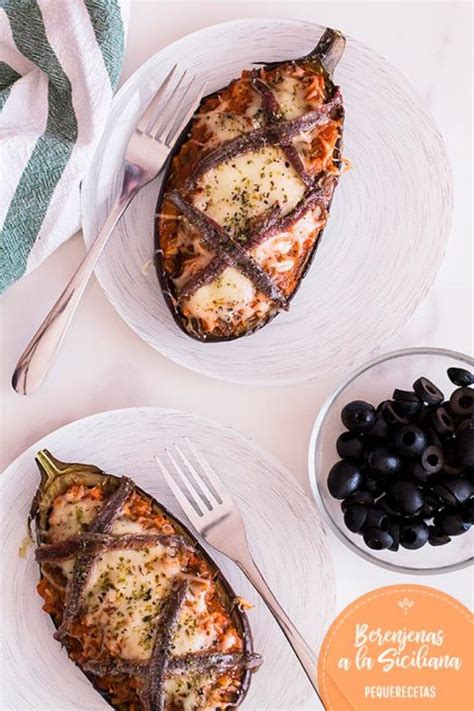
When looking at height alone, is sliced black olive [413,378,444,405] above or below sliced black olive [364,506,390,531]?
above

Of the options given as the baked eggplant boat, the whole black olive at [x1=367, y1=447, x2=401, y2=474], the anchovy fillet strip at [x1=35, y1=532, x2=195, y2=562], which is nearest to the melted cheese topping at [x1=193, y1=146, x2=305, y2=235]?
the baked eggplant boat

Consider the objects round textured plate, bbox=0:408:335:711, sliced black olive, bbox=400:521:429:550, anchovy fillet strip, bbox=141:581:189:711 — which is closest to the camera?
anchovy fillet strip, bbox=141:581:189:711

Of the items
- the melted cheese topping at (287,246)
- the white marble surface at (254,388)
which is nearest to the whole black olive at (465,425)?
the white marble surface at (254,388)

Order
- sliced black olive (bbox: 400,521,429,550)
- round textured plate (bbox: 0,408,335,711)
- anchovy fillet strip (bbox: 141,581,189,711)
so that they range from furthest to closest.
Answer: round textured plate (bbox: 0,408,335,711) < sliced black olive (bbox: 400,521,429,550) < anchovy fillet strip (bbox: 141,581,189,711)

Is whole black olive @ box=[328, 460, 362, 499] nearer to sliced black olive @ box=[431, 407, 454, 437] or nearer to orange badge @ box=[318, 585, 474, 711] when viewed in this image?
sliced black olive @ box=[431, 407, 454, 437]

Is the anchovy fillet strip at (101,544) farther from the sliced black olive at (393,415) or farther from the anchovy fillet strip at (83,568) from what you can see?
the sliced black olive at (393,415)

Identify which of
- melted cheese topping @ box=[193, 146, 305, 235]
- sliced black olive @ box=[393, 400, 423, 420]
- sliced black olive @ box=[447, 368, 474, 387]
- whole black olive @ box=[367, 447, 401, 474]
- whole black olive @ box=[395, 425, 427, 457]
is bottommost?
whole black olive @ box=[367, 447, 401, 474]
